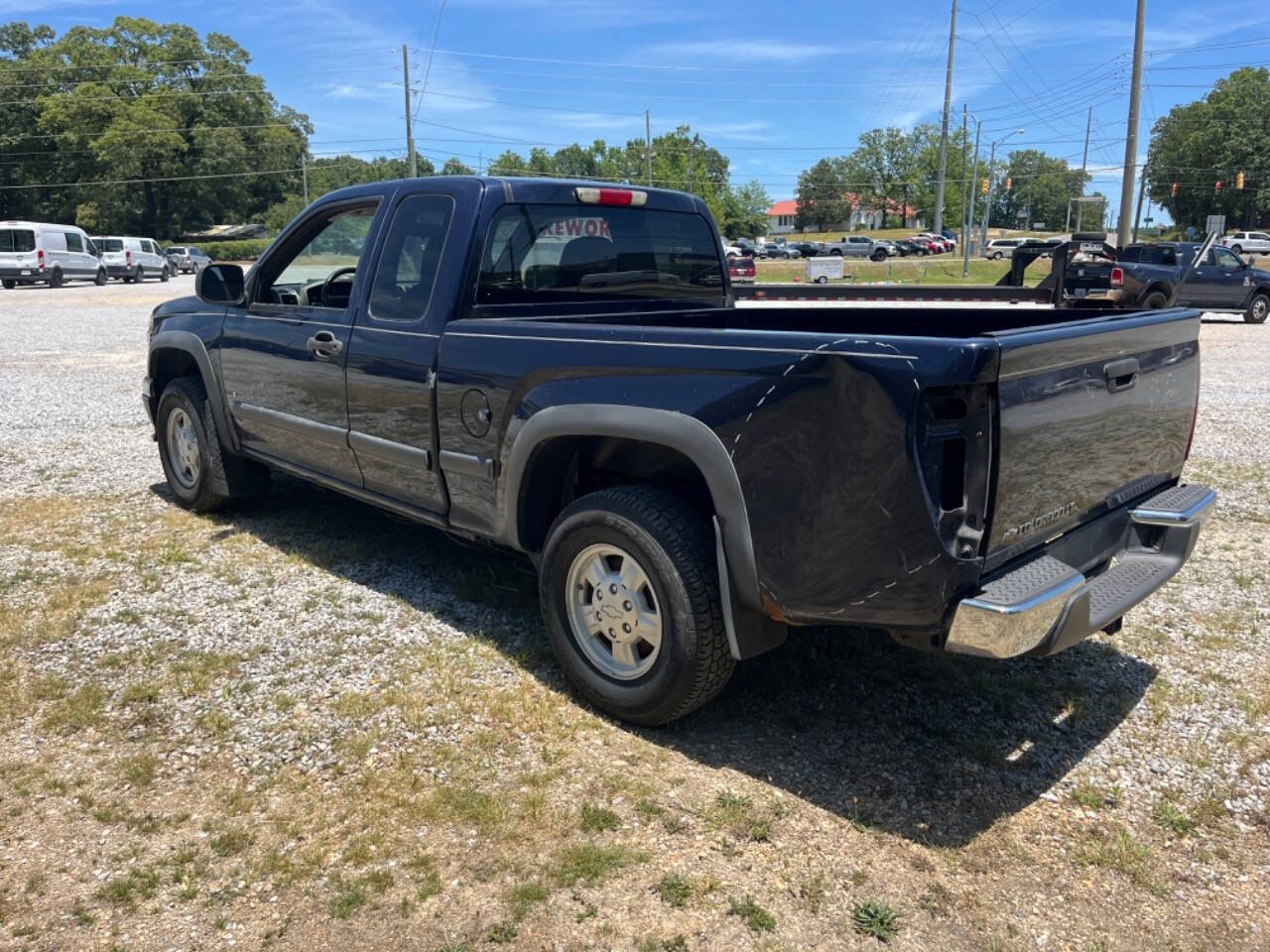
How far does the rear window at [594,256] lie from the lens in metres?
4.24

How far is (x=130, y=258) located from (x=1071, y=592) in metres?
41.3

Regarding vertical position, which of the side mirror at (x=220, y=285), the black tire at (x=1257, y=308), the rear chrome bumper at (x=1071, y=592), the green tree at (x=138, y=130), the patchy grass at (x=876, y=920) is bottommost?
the black tire at (x=1257, y=308)

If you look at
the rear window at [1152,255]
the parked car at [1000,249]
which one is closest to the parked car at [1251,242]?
Result: the parked car at [1000,249]

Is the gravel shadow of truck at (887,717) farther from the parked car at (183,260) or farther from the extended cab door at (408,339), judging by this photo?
the parked car at (183,260)

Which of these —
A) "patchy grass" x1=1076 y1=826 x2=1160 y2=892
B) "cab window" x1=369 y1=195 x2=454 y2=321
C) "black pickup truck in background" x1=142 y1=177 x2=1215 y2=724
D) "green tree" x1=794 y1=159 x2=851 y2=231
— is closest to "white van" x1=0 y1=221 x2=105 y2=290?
"black pickup truck in background" x1=142 y1=177 x2=1215 y2=724

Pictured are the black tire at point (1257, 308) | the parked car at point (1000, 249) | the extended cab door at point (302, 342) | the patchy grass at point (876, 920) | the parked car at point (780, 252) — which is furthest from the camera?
the parked car at point (780, 252)

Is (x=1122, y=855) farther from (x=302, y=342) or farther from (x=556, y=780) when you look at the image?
(x=302, y=342)

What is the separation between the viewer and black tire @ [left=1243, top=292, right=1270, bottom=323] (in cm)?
2023

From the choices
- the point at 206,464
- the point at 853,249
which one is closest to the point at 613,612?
the point at 206,464

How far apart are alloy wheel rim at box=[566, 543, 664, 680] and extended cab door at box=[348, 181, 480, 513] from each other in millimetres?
903

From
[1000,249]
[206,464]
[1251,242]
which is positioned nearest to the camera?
[206,464]

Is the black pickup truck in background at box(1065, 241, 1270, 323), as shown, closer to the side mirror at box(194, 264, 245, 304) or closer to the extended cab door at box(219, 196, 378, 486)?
the extended cab door at box(219, 196, 378, 486)

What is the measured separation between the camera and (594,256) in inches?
182

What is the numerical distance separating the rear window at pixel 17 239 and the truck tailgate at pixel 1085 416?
36.6 metres
